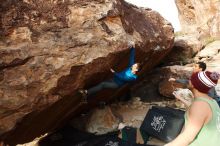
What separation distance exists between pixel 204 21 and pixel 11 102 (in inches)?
499

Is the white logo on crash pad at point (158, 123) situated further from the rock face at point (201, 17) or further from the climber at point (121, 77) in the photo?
the rock face at point (201, 17)

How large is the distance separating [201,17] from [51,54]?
1227 cm

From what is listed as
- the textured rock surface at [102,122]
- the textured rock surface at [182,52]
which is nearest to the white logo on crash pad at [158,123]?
the textured rock surface at [102,122]

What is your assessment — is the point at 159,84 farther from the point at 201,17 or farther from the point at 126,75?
the point at 201,17

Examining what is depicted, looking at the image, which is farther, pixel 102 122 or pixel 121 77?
pixel 102 122

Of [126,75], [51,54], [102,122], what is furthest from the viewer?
[102,122]

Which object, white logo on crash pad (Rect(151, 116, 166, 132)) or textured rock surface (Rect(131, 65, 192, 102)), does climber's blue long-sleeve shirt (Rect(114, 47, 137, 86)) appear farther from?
textured rock surface (Rect(131, 65, 192, 102))

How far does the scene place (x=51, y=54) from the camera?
6.00 metres

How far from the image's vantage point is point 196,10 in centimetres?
1711

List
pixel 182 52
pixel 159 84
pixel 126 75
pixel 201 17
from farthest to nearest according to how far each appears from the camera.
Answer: pixel 201 17 → pixel 182 52 → pixel 159 84 → pixel 126 75

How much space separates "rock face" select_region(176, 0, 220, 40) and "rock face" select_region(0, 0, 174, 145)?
8.40m

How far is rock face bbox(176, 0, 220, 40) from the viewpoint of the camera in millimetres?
15953

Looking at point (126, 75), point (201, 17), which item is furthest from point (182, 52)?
point (201, 17)

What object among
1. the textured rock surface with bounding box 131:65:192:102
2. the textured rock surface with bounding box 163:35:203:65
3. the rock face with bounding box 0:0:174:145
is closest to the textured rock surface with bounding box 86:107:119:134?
the rock face with bounding box 0:0:174:145
